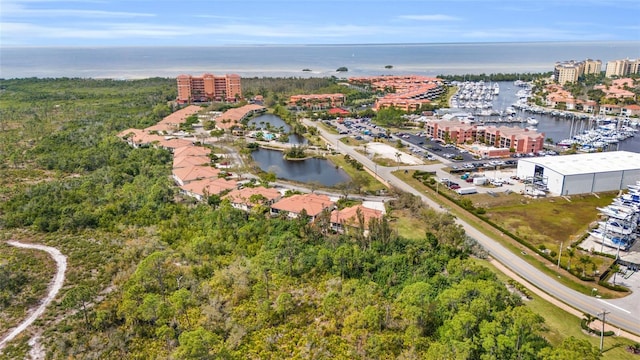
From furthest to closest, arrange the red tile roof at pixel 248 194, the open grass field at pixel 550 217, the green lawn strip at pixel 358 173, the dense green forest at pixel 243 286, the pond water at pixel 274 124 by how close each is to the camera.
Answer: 1. the pond water at pixel 274 124
2. the green lawn strip at pixel 358 173
3. the red tile roof at pixel 248 194
4. the open grass field at pixel 550 217
5. the dense green forest at pixel 243 286

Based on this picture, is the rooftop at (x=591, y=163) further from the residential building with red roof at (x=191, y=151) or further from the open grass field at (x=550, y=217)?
the residential building with red roof at (x=191, y=151)

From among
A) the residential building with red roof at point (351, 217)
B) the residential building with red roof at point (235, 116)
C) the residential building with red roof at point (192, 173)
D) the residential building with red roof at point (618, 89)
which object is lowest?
the residential building with red roof at point (351, 217)

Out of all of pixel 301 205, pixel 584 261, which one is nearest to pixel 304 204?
pixel 301 205

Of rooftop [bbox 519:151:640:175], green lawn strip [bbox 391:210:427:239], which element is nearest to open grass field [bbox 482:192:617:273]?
rooftop [bbox 519:151:640:175]

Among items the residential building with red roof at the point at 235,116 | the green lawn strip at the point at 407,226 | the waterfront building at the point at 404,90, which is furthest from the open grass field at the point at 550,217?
the waterfront building at the point at 404,90

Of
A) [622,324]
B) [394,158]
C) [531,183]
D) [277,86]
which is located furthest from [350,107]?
[622,324]

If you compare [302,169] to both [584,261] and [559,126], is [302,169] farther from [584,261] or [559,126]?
[559,126]

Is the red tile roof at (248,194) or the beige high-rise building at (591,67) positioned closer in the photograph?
the red tile roof at (248,194)
